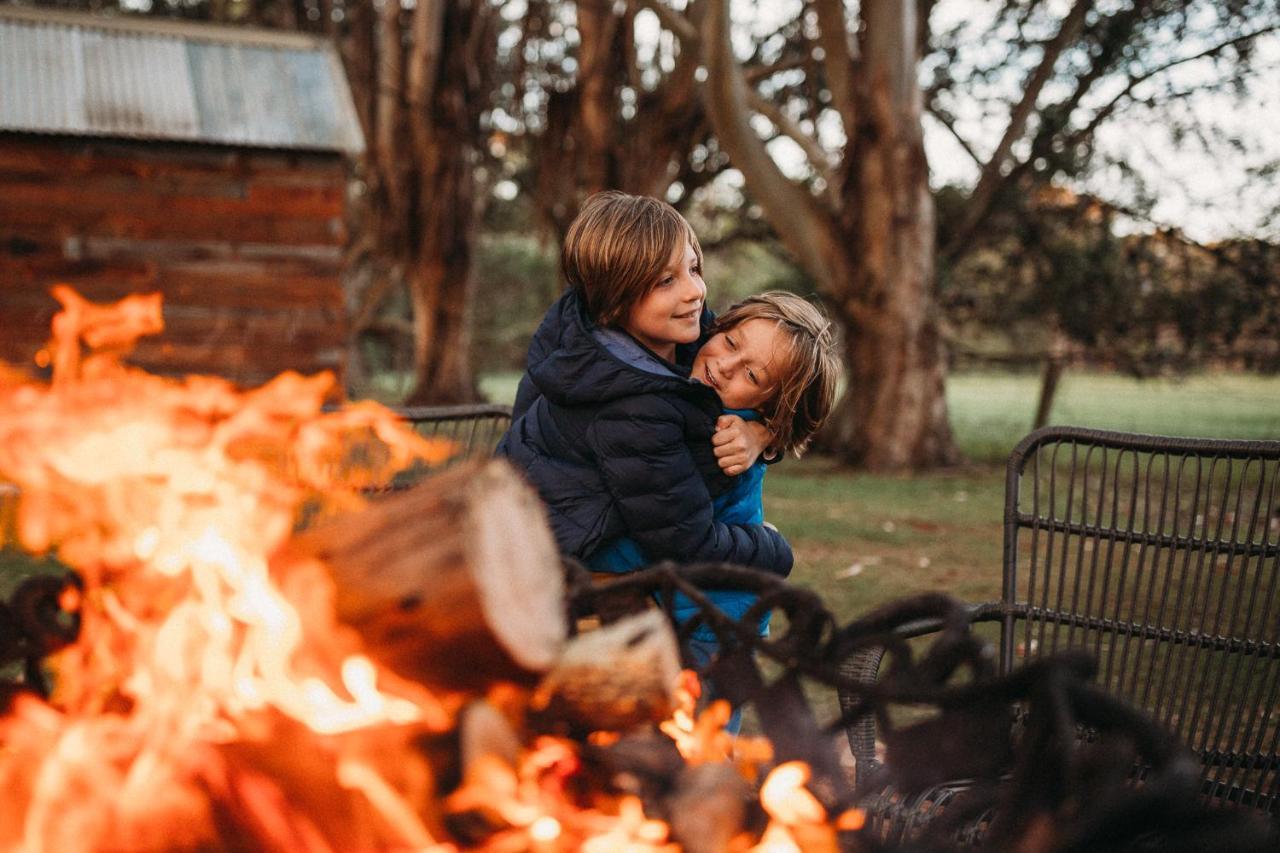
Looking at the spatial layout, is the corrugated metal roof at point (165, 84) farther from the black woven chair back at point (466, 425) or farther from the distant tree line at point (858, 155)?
the black woven chair back at point (466, 425)

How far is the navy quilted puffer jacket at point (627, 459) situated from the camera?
2.09 m

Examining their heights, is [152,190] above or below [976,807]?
above

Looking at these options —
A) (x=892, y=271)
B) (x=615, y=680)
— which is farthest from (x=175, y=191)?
(x=615, y=680)

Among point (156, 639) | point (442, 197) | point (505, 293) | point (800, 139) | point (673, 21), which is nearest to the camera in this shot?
point (156, 639)

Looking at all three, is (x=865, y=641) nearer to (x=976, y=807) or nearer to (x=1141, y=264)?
(x=976, y=807)

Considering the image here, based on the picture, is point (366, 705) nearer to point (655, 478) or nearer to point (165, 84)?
point (655, 478)

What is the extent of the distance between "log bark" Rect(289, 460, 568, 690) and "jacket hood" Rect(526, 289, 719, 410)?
1.75 ft

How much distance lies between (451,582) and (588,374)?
0.74 meters

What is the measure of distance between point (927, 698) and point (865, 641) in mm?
156

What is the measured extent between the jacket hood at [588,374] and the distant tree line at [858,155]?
669 centimetres

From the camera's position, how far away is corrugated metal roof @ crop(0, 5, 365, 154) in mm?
8812

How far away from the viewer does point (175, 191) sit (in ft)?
29.8

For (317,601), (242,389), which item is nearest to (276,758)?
(317,601)

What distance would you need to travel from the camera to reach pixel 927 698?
52.1 inches
